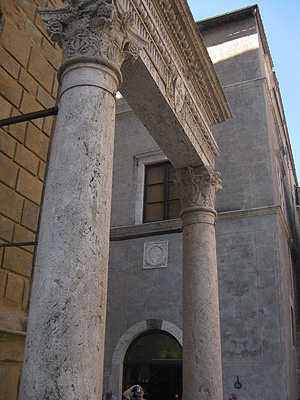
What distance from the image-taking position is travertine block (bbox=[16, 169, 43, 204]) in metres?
5.64

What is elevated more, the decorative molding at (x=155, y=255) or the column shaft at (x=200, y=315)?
the decorative molding at (x=155, y=255)

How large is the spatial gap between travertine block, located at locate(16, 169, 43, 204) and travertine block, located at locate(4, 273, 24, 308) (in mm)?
1091

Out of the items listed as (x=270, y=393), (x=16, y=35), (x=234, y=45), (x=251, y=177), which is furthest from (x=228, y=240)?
(x=16, y=35)

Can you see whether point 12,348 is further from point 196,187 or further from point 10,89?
point 196,187

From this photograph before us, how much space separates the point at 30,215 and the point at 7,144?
975 mm

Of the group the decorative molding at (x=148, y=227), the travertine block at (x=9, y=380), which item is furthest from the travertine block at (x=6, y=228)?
the decorative molding at (x=148, y=227)

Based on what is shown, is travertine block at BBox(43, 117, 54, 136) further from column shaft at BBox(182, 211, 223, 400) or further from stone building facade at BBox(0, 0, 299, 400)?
column shaft at BBox(182, 211, 223, 400)

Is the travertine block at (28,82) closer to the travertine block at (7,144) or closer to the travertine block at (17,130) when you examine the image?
the travertine block at (17,130)

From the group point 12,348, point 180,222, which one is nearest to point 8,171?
point 12,348

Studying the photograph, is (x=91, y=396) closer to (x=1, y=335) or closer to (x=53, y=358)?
(x=53, y=358)

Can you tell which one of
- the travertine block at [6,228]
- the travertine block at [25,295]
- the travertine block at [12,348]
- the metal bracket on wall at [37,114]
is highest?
the metal bracket on wall at [37,114]

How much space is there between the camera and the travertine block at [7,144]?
5.34 meters

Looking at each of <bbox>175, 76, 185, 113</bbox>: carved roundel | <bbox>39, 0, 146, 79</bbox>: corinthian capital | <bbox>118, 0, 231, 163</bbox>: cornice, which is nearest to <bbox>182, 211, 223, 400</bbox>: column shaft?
<bbox>118, 0, 231, 163</bbox>: cornice

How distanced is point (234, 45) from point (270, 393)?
1080 cm
